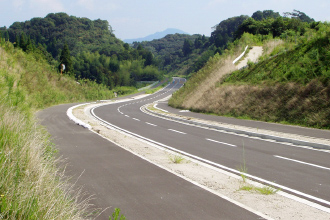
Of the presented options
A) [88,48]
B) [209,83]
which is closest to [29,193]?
[209,83]

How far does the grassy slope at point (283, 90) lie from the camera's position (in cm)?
2048

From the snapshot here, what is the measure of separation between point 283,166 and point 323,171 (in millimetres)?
1090

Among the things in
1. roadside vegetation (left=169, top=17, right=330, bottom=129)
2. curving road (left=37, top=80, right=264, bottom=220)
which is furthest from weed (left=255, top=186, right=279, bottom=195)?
roadside vegetation (left=169, top=17, right=330, bottom=129)

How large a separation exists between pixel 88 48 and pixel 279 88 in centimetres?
13599

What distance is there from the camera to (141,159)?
10.6 meters

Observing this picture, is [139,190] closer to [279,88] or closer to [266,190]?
[266,190]

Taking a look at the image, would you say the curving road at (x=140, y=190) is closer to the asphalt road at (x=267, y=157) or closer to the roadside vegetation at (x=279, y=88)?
the asphalt road at (x=267, y=157)

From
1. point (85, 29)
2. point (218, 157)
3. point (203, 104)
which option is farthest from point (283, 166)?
point (85, 29)

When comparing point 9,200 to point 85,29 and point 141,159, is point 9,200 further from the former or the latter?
point 85,29

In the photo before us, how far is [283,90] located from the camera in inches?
940

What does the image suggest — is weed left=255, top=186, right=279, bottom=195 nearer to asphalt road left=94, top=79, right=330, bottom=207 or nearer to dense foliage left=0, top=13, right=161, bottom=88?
asphalt road left=94, top=79, right=330, bottom=207

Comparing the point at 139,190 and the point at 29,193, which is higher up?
the point at 29,193

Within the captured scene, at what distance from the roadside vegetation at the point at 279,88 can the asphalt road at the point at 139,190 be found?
512 inches

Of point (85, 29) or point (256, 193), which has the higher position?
point (85, 29)
